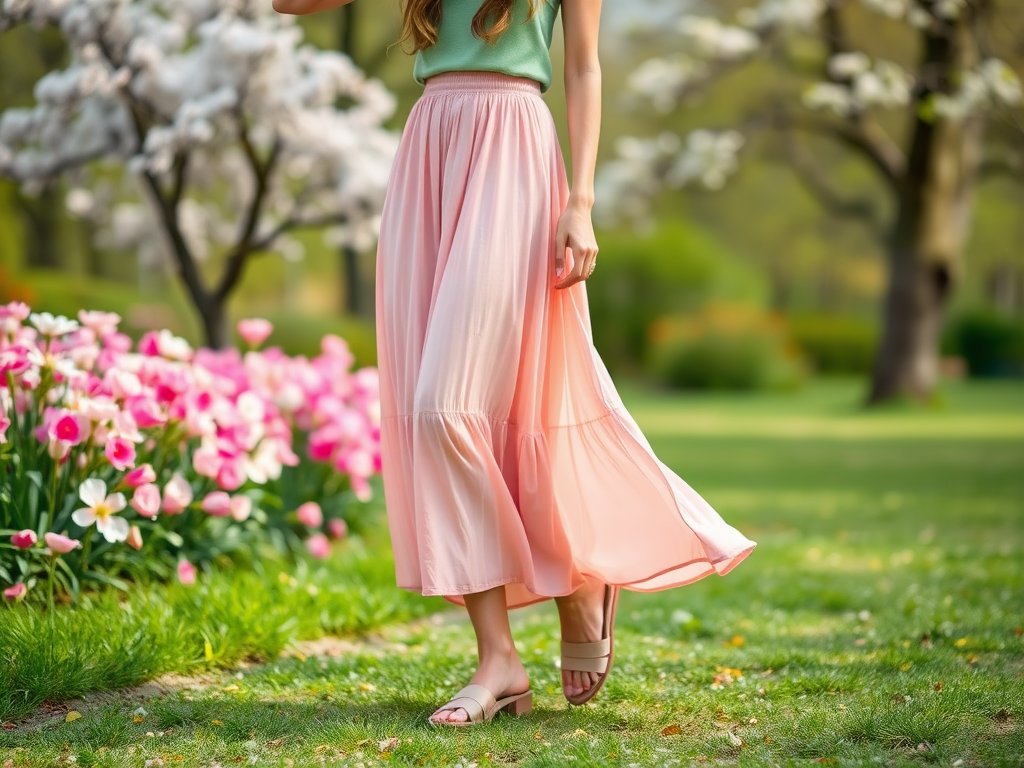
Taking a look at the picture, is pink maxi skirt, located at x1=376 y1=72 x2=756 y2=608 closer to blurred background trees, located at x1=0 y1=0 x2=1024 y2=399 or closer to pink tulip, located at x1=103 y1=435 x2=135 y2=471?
blurred background trees, located at x1=0 y1=0 x2=1024 y2=399

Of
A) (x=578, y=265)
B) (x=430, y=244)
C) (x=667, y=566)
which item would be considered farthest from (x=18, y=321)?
(x=667, y=566)

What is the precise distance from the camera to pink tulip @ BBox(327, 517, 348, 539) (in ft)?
16.8

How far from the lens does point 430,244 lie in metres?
2.89

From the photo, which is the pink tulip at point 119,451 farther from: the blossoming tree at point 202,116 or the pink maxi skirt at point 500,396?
the blossoming tree at point 202,116

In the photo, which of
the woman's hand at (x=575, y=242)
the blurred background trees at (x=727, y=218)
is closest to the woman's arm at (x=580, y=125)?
the woman's hand at (x=575, y=242)

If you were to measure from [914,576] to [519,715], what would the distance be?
272 cm

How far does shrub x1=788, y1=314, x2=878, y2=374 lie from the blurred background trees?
46 millimetres

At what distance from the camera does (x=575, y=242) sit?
9.09 ft

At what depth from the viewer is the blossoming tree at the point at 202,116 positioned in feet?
16.3

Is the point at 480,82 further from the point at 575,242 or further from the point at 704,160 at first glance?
the point at 704,160

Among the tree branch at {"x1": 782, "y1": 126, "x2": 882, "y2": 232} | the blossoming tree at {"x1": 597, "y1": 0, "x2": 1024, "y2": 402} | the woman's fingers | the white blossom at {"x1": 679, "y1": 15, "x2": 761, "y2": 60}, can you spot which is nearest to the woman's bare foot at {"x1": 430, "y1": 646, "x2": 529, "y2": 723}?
the woman's fingers

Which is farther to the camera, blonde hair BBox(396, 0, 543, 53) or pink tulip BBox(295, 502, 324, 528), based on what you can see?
pink tulip BBox(295, 502, 324, 528)

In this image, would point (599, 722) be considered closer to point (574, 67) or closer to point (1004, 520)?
point (574, 67)

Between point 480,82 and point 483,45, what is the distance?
9cm
